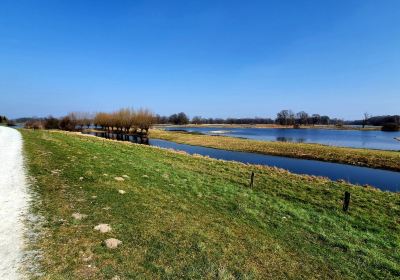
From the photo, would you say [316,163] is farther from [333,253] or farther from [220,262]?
[220,262]

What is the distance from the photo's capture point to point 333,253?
8.70 m

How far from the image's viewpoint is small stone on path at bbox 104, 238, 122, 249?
6715mm

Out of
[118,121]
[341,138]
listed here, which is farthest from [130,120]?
[341,138]

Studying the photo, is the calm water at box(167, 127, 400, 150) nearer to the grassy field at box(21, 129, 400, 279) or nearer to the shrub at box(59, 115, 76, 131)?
the shrub at box(59, 115, 76, 131)

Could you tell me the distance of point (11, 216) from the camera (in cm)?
780

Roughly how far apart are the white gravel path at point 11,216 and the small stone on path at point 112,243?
1868 mm

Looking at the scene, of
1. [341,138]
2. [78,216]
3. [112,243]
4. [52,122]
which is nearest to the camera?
[112,243]

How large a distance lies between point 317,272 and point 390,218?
10416 millimetres

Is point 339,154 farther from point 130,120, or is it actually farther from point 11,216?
point 130,120

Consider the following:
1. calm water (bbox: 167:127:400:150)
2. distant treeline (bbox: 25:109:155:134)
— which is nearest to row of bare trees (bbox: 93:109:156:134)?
distant treeline (bbox: 25:109:155:134)

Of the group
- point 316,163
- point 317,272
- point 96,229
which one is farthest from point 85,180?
point 316,163

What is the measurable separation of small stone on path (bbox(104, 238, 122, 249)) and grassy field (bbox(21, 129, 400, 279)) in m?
0.13

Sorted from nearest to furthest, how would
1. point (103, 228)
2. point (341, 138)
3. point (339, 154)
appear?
point (103, 228), point (339, 154), point (341, 138)

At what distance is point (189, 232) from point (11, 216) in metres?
5.35
